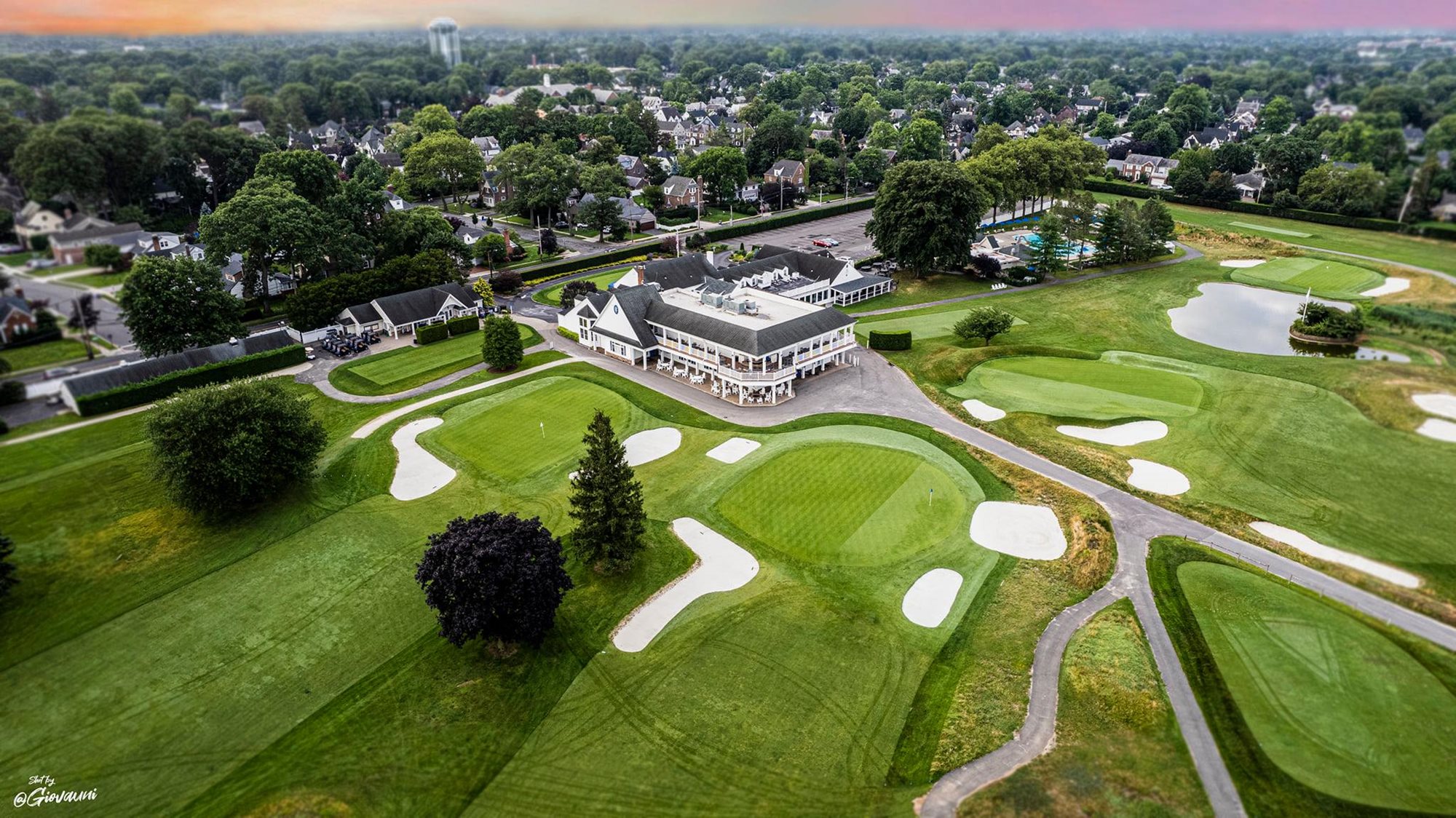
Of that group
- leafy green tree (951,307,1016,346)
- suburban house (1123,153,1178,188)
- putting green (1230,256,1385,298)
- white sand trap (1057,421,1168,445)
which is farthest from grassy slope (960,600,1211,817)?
suburban house (1123,153,1178,188)

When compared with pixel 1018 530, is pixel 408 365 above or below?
below

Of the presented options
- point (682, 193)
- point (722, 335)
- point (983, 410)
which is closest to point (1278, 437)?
point (983, 410)

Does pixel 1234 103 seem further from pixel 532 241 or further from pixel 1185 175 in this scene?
pixel 532 241

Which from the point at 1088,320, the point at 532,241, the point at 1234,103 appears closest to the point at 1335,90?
the point at 1088,320

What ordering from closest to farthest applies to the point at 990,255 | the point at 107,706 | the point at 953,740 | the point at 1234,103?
the point at 953,740 → the point at 107,706 → the point at 990,255 → the point at 1234,103

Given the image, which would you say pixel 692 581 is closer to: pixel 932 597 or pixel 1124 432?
pixel 932 597

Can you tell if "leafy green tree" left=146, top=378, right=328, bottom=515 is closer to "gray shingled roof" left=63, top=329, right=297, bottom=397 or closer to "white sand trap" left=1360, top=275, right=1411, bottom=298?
"gray shingled roof" left=63, top=329, right=297, bottom=397
